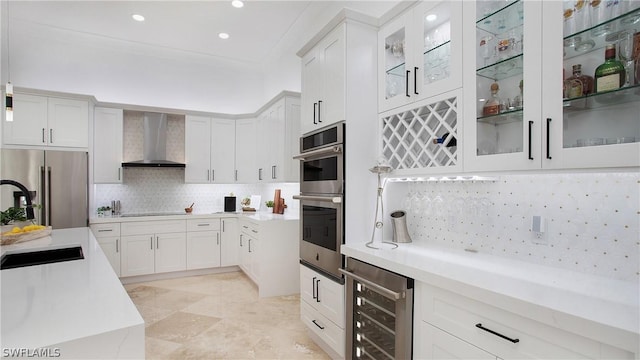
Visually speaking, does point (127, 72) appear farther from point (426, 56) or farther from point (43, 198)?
point (426, 56)

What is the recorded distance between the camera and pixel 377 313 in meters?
1.95

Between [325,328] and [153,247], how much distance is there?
3126 mm

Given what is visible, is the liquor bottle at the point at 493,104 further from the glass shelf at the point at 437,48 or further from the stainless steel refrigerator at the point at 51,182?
the stainless steel refrigerator at the point at 51,182

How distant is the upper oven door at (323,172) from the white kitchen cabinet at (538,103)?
87cm

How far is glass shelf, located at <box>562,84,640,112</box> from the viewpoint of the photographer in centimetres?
122

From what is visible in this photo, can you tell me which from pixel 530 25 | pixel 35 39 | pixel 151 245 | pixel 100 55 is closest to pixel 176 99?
pixel 100 55

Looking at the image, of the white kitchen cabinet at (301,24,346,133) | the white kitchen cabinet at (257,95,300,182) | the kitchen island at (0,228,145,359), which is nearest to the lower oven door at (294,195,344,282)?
the white kitchen cabinet at (301,24,346,133)

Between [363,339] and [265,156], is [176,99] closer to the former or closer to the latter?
[265,156]

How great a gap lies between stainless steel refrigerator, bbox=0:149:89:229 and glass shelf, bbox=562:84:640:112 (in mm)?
4917

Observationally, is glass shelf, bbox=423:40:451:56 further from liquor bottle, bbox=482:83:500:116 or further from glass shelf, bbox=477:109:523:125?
glass shelf, bbox=477:109:523:125

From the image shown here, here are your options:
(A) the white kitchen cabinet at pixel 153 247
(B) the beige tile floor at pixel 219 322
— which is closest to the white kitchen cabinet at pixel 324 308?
(B) the beige tile floor at pixel 219 322

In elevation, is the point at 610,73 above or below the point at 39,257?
above

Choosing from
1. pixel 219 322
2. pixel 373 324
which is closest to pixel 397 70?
pixel 373 324

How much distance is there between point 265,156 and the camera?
4680mm
